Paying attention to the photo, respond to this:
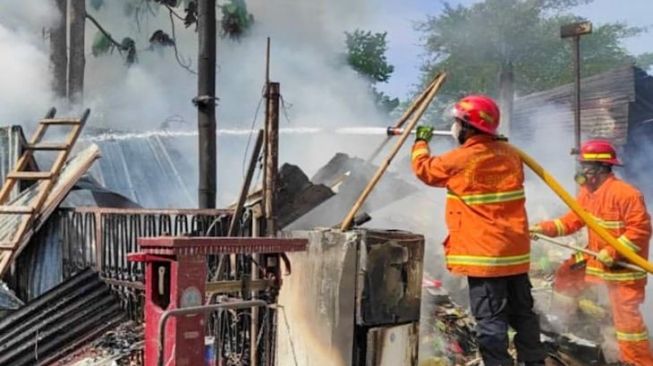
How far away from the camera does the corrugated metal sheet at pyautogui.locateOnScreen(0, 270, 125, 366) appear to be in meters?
5.41

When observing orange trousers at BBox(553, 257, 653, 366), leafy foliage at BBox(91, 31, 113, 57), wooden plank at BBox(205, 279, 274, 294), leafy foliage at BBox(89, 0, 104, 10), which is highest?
leafy foliage at BBox(89, 0, 104, 10)

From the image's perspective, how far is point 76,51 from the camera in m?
13.9

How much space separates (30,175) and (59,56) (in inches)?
277

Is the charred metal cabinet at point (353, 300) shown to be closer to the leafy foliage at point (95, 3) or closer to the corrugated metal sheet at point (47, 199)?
the corrugated metal sheet at point (47, 199)

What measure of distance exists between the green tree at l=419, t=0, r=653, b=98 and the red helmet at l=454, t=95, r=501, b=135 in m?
17.5

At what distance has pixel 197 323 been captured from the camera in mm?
2348

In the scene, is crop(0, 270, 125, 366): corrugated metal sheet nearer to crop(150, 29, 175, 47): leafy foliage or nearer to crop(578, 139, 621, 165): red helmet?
crop(578, 139, 621, 165): red helmet

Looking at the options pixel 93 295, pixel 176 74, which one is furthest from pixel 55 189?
pixel 176 74

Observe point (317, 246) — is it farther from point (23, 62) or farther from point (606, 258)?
point (23, 62)

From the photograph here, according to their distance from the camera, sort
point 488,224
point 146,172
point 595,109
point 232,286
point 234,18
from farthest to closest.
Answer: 1. point 595,109
2. point 234,18
3. point 146,172
4. point 488,224
5. point 232,286

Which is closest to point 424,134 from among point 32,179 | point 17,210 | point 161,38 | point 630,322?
point 630,322

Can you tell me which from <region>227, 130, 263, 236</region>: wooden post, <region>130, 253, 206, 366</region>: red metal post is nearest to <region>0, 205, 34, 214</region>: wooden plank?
<region>227, 130, 263, 236</region>: wooden post

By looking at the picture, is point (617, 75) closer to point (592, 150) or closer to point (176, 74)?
point (592, 150)

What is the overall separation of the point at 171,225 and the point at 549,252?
4.46m
